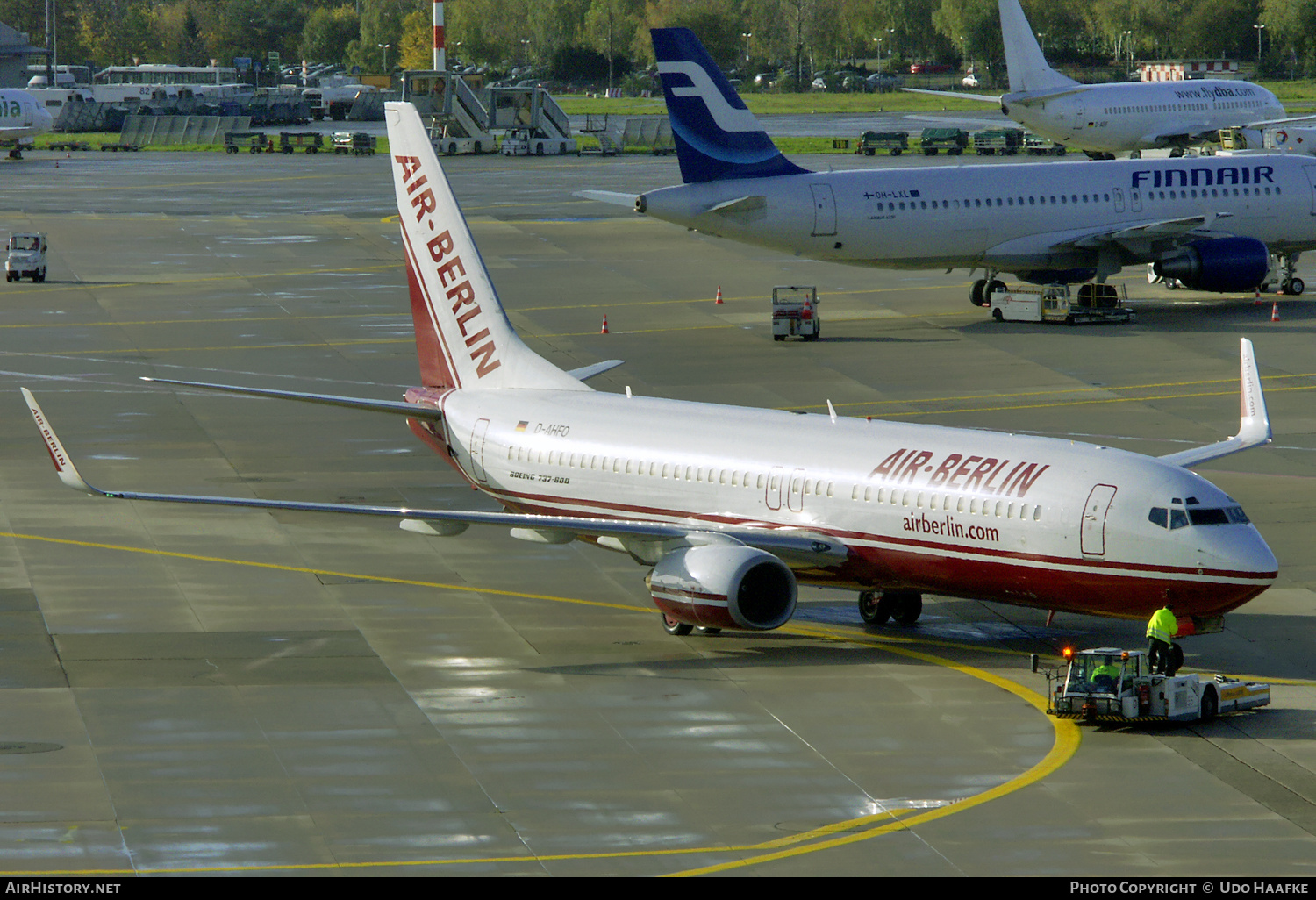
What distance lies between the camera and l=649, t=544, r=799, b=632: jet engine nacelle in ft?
102

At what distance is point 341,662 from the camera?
105ft

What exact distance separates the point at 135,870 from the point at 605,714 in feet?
29.6

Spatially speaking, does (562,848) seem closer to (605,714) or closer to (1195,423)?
(605,714)

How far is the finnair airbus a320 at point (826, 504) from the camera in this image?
30.3 meters

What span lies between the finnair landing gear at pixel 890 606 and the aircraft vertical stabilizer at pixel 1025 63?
8550 centimetres

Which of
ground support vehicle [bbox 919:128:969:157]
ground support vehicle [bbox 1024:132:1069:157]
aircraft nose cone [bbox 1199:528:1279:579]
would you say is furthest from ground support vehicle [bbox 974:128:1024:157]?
aircraft nose cone [bbox 1199:528:1279:579]

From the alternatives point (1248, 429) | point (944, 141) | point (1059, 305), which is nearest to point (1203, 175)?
point (1059, 305)

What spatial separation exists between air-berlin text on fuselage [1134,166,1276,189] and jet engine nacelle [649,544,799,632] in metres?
46.9

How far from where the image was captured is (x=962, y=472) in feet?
105

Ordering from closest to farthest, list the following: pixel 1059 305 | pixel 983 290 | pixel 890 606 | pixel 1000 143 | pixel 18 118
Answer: pixel 890 606
pixel 1059 305
pixel 983 290
pixel 1000 143
pixel 18 118

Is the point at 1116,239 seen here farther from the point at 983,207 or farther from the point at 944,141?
the point at 944,141

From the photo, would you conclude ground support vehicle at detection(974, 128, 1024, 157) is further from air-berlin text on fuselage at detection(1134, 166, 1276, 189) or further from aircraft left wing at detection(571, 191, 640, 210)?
aircraft left wing at detection(571, 191, 640, 210)

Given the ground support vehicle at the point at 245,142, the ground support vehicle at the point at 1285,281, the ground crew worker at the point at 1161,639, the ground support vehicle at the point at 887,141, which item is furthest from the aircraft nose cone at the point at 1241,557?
the ground support vehicle at the point at 245,142

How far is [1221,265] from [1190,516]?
45.5 metres
